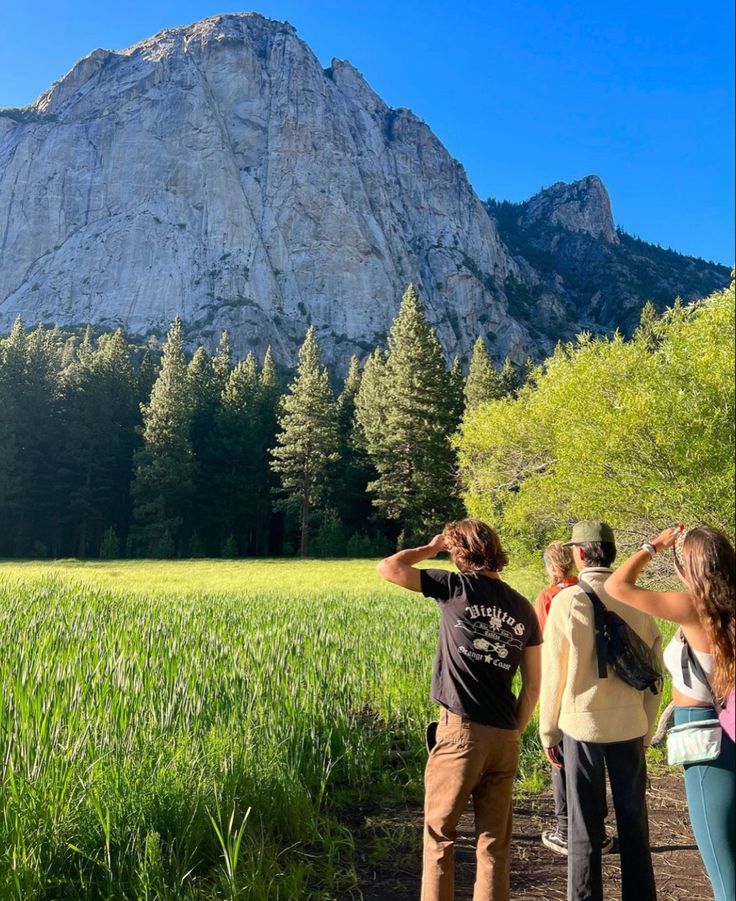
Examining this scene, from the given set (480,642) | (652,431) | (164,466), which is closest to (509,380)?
(164,466)

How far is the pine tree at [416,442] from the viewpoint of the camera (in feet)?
142

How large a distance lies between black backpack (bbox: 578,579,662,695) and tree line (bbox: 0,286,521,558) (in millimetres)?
38650

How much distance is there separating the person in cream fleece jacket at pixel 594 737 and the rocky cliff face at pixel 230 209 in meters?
112

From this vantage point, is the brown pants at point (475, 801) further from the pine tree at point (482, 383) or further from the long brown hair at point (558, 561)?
the pine tree at point (482, 383)

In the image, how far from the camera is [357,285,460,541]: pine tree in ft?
142

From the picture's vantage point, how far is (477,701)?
9.89 ft

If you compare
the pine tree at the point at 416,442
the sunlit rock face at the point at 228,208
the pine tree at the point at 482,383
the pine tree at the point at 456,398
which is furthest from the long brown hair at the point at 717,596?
the sunlit rock face at the point at 228,208

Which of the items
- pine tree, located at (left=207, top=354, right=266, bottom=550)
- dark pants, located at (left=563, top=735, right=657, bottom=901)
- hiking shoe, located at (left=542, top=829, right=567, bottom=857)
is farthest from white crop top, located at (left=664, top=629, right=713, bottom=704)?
pine tree, located at (left=207, top=354, right=266, bottom=550)

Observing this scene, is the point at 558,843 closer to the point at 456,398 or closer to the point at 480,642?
the point at 480,642

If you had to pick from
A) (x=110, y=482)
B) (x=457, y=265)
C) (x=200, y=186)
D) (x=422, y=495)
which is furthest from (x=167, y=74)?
(x=422, y=495)

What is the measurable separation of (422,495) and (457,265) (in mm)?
117398

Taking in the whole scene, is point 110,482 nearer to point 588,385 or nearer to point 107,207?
point 588,385

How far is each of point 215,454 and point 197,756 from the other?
1889 inches

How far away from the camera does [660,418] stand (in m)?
14.6
